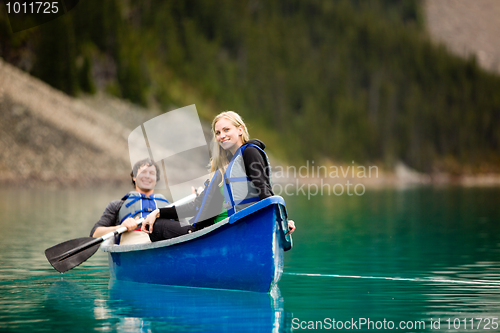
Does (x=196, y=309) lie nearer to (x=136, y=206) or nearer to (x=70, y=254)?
(x=136, y=206)

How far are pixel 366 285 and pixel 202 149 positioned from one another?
2277 inches

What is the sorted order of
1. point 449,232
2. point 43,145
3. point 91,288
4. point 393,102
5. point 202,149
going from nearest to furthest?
point 91,288 < point 449,232 < point 43,145 < point 202,149 < point 393,102

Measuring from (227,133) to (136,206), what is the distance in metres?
2.62

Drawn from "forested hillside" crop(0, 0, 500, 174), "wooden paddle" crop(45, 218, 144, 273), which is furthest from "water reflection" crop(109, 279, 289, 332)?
"forested hillside" crop(0, 0, 500, 174)

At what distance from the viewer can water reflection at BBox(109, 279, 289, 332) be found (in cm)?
690

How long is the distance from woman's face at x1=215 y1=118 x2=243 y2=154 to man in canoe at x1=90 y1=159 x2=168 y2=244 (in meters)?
2.00

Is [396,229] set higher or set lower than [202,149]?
lower

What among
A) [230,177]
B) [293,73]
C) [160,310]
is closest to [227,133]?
[230,177]

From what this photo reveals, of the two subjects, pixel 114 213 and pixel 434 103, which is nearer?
pixel 114 213

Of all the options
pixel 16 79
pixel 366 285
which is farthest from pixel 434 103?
pixel 366 285

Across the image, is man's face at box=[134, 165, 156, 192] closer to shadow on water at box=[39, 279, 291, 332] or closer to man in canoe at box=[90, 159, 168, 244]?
man in canoe at box=[90, 159, 168, 244]

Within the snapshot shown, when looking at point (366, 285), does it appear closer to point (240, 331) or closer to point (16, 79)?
point (240, 331)

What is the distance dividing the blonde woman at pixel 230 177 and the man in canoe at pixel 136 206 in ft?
3.50

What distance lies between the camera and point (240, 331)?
21.8 feet
